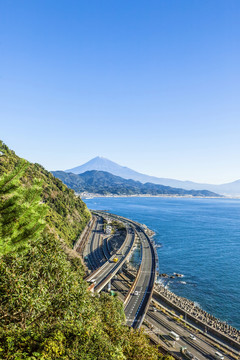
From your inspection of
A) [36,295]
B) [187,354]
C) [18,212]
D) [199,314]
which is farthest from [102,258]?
[18,212]

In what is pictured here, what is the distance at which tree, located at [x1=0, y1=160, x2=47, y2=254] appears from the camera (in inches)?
312

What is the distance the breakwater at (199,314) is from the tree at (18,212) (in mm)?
40637

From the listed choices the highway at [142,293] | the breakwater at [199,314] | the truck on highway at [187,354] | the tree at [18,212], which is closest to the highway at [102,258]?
the highway at [142,293]

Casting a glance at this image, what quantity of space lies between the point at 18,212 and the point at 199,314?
46121mm

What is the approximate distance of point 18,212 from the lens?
8422mm

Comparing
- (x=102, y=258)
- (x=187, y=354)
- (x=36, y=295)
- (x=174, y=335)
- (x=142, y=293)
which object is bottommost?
(x=102, y=258)

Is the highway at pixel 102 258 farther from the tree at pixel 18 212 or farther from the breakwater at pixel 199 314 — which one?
the tree at pixel 18 212

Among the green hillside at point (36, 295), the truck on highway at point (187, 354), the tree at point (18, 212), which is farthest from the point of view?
the truck on highway at point (187, 354)

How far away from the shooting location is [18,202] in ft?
27.7

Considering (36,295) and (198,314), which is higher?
(36,295)

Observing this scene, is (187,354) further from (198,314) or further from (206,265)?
(206,265)

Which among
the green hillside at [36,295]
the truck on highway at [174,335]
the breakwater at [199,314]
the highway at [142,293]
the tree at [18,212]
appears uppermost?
the tree at [18,212]

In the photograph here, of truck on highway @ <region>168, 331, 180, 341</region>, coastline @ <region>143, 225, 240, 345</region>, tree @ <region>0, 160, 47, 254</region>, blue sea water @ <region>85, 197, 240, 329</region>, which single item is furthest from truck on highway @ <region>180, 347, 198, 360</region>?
tree @ <region>0, 160, 47, 254</region>

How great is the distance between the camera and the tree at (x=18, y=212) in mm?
7922
